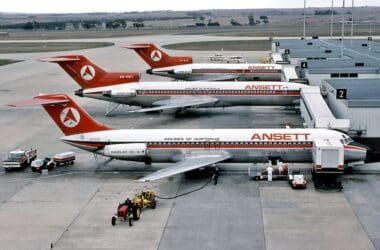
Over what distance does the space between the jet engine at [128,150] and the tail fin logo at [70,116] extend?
2855 mm

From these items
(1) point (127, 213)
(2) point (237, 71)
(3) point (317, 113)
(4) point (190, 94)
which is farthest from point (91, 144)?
(2) point (237, 71)

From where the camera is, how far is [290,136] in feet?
107

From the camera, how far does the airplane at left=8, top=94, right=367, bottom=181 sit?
32406 millimetres

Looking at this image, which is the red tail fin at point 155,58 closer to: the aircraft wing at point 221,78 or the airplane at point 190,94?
the aircraft wing at point 221,78

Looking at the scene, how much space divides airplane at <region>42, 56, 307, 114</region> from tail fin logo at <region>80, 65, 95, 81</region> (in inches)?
13.9

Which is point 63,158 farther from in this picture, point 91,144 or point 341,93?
point 341,93

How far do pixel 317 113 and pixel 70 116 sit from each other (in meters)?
16.9

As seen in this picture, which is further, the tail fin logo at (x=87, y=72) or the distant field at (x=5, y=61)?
the distant field at (x=5, y=61)

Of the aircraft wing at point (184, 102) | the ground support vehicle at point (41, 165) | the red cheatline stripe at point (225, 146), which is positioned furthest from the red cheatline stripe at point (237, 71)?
the red cheatline stripe at point (225, 146)

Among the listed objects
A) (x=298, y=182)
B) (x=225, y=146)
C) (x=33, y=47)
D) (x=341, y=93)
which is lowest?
(x=298, y=182)

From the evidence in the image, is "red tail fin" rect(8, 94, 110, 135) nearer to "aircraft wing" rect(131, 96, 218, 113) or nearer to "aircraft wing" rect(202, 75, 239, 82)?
"aircraft wing" rect(131, 96, 218, 113)

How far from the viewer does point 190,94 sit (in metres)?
52.1

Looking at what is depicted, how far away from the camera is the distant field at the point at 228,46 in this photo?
12206cm

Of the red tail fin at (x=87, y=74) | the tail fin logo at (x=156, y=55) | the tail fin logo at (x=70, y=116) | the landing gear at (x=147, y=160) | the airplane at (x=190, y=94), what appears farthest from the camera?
the tail fin logo at (x=156, y=55)
